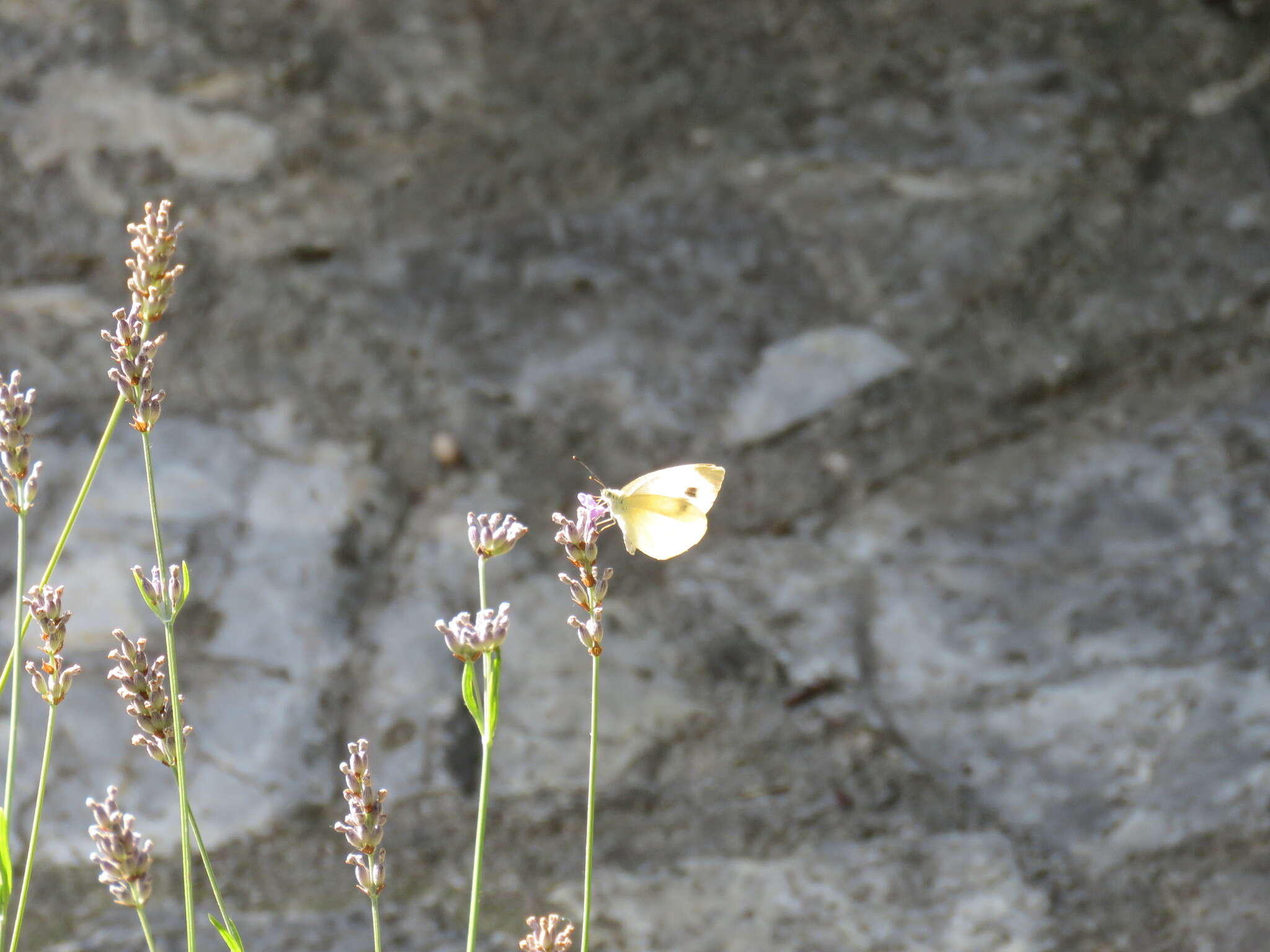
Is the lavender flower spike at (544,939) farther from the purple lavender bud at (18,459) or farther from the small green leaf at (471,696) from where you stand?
the purple lavender bud at (18,459)

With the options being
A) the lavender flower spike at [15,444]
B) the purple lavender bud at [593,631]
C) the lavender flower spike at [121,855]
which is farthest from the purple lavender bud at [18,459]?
the purple lavender bud at [593,631]

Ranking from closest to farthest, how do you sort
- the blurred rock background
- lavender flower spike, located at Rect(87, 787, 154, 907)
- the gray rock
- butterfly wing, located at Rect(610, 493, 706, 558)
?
lavender flower spike, located at Rect(87, 787, 154, 907) → butterfly wing, located at Rect(610, 493, 706, 558) → the blurred rock background → the gray rock

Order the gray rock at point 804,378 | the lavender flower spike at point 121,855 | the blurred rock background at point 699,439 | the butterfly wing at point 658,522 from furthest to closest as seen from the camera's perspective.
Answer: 1. the gray rock at point 804,378
2. the blurred rock background at point 699,439
3. the butterfly wing at point 658,522
4. the lavender flower spike at point 121,855

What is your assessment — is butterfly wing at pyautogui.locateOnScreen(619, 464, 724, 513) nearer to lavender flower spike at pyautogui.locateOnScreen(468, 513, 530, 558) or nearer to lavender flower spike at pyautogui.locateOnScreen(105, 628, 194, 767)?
lavender flower spike at pyautogui.locateOnScreen(468, 513, 530, 558)

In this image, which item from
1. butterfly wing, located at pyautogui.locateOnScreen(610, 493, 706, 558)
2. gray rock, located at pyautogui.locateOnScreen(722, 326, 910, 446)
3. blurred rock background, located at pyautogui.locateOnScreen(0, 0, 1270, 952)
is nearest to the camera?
butterfly wing, located at pyautogui.locateOnScreen(610, 493, 706, 558)

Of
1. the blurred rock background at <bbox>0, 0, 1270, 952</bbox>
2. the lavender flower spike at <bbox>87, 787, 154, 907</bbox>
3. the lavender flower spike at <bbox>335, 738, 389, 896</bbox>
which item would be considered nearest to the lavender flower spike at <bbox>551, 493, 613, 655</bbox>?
the lavender flower spike at <bbox>335, 738, 389, 896</bbox>

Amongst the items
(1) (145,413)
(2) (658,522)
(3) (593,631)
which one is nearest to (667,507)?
(2) (658,522)
